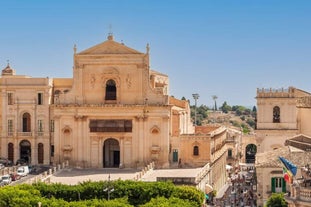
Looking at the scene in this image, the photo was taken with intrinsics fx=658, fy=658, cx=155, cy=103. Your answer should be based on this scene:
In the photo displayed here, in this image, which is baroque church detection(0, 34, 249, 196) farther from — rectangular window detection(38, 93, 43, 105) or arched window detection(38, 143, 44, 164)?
arched window detection(38, 143, 44, 164)

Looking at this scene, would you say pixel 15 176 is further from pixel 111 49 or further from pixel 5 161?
pixel 111 49

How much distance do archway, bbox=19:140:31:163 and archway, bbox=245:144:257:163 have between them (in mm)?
47578

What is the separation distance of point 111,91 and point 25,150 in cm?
1168

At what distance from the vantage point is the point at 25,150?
2699 inches

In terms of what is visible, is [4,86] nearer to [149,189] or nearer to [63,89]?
[63,89]

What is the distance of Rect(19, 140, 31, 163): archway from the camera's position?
223 feet

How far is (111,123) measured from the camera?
63906 millimetres

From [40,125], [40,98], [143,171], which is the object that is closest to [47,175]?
[143,171]

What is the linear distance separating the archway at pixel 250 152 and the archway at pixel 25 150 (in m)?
47.6

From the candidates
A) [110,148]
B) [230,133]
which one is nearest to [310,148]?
[110,148]

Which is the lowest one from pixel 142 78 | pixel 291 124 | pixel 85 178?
pixel 85 178

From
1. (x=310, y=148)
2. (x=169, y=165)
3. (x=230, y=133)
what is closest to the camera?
(x=310, y=148)

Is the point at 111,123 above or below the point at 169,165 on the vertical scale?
above

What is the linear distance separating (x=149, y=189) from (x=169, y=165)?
712 inches
